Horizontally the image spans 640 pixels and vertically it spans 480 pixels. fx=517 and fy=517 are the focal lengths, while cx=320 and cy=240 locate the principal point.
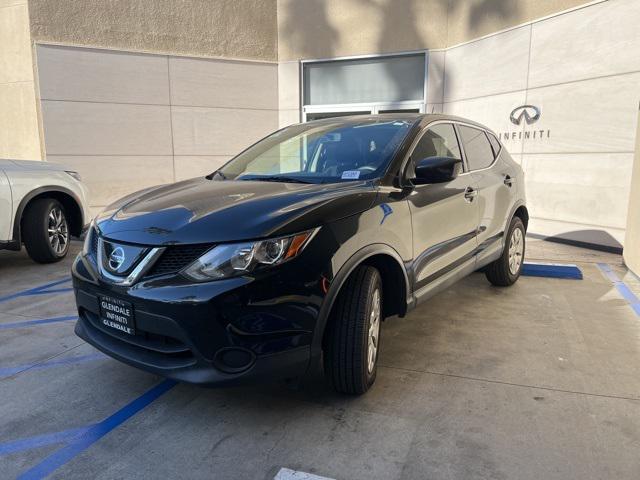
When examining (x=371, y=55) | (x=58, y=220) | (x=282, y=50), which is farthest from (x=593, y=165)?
(x=58, y=220)

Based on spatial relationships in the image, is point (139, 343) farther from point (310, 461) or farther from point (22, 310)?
point (22, 310)

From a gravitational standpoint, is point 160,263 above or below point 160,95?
below

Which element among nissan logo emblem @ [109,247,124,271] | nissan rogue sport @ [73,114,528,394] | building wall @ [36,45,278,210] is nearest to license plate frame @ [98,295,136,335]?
nissan rogue sport @ [73,114,528,394]

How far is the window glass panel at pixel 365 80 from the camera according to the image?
9969mm

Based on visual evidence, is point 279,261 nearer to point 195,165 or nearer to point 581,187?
point 581,187

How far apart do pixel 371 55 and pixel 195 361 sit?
347 inches

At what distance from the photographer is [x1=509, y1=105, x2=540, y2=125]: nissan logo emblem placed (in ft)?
26.8

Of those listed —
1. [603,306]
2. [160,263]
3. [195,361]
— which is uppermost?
[160,263]

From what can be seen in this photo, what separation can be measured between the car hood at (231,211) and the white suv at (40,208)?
337 cm

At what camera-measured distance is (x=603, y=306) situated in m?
4.83

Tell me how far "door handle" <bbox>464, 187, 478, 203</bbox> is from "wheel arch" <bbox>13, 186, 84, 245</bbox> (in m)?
4.94

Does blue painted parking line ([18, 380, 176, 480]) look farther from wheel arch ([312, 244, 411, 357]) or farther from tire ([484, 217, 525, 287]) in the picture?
tire ([484, 217, 525, 287])

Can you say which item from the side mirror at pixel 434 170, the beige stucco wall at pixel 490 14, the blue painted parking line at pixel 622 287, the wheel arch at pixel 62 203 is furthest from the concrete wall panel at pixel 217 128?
the side mirror at pixel 434 170

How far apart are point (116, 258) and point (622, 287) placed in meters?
5.15
